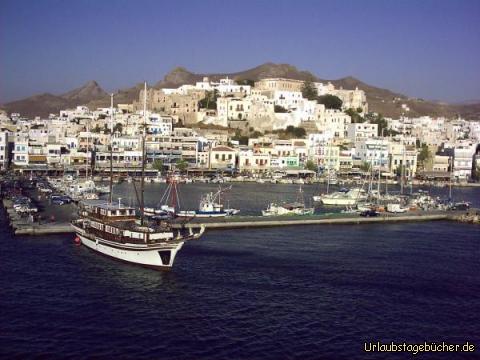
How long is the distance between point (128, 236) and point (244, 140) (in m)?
41.8

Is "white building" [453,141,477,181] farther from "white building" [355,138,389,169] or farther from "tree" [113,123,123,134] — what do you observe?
"tree" [113,123,123,134]

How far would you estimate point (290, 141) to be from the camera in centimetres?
5716

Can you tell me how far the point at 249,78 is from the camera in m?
130

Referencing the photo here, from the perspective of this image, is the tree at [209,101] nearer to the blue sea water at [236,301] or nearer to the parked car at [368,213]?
the parked car at [368,213]

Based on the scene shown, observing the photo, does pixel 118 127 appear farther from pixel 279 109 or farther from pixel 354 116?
pixel 354 116

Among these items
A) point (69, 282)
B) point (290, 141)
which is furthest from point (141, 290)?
point (290, 141)

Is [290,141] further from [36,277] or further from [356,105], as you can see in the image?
[36,277]

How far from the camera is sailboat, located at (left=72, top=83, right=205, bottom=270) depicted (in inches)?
720

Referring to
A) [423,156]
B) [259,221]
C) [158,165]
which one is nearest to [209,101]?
[158,165]

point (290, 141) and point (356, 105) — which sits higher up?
point (356, 105)

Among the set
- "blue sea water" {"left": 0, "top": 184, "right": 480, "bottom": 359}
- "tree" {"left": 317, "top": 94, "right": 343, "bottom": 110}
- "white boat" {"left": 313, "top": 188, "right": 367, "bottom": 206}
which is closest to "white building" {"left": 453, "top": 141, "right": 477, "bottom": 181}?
"tree" {"left": 317, "top": 94, "right": 343, "bottom": 110}

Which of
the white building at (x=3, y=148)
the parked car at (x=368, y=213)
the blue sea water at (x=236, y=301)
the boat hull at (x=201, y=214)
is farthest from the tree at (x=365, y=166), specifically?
the blue sea water at (x=236, y=301)

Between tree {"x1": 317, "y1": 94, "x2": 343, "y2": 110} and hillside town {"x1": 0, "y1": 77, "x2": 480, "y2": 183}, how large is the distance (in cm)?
11

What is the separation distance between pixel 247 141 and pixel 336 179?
11.7 m
